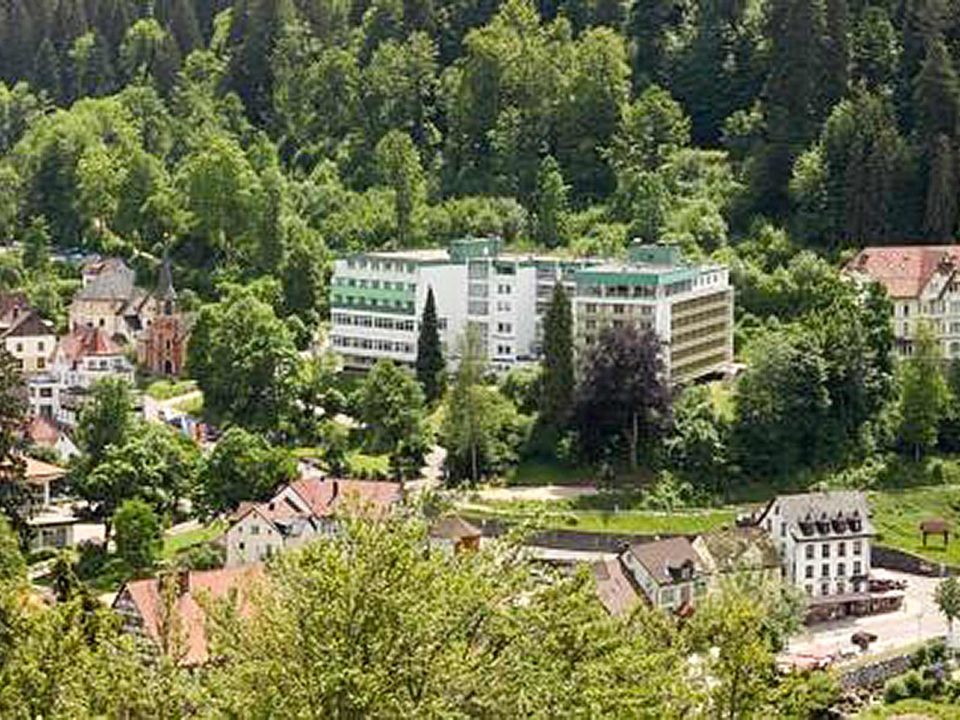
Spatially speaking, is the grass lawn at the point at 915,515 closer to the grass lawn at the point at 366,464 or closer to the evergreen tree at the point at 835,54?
the grass lawn at the point at 366,464

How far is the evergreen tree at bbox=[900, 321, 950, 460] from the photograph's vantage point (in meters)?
58.6

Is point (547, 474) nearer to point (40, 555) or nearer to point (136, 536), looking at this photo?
point (136, 536)

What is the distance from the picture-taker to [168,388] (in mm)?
70625

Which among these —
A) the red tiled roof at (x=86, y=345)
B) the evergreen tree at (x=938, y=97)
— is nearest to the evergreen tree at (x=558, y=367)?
the evergreen tree at (x=938, y=97)

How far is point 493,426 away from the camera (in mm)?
59062

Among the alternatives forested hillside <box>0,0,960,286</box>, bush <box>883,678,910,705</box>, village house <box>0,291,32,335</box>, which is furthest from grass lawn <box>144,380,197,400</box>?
bush <box>883,678,910,705</box>

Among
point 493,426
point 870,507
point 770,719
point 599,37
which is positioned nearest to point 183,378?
point 493,426

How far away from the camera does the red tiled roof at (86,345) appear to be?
232 feet

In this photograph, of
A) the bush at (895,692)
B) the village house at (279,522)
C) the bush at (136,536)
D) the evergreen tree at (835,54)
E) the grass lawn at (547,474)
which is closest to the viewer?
the bush at (895,692)

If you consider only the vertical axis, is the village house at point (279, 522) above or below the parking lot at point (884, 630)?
above

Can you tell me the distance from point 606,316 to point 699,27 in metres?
26.4

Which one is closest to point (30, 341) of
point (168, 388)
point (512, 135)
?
point (168, 388)

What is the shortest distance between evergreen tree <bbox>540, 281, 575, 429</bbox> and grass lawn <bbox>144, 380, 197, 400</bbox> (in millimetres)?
16049

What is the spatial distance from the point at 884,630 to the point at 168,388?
30.7m
